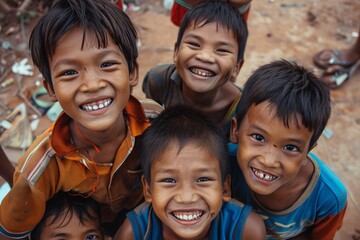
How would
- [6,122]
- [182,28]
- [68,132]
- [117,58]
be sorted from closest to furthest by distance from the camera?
[117,58] < [68,132] < [182,28] < [6,122]

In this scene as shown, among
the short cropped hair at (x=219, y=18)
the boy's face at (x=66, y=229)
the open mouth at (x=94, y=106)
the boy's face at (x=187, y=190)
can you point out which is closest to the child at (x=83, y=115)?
the open mouth at (x=94, y=106)

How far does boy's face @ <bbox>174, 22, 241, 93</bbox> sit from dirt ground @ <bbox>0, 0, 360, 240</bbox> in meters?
1.42

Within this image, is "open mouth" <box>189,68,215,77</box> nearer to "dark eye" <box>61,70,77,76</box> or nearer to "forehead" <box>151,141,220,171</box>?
"forehead" <box>151,141,220,171</box>

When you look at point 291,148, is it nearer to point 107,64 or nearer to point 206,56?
point 206,56

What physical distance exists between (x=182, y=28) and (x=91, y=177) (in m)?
0.95

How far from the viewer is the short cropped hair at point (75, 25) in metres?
1.42

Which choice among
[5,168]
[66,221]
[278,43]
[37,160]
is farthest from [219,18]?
[278,43]

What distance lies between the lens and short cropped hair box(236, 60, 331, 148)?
1.55 meters

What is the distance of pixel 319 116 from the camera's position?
1573 millimetres

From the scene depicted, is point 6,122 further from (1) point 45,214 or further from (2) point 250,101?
(2) point 250,101

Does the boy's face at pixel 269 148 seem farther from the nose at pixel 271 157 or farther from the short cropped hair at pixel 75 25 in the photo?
the short cropped hair at pixel 75 25

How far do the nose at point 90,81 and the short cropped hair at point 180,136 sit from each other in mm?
360

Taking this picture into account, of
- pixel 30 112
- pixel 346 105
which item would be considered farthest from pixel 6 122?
pixel 346 105

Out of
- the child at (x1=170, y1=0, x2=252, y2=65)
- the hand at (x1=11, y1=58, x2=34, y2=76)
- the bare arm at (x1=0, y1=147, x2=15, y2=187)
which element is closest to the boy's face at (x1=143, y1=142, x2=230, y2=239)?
the child at (x1=170, y1=0, x2=252, y2=65)
